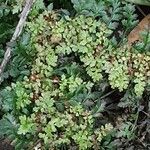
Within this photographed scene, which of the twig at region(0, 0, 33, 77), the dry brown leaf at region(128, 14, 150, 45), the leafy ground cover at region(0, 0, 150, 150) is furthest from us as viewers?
the dry brown leaf at region(128, 14, 150, 45)

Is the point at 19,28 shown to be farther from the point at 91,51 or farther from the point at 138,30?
the point at 138,30

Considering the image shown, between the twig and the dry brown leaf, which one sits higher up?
the twig

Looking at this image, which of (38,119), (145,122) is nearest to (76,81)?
(38,119)

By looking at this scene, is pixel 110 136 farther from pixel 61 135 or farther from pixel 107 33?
pixel 107 33

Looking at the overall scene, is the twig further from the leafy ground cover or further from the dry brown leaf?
the dry brown leaf

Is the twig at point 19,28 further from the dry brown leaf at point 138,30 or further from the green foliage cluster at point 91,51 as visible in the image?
the dry brown leaf at point 138,30

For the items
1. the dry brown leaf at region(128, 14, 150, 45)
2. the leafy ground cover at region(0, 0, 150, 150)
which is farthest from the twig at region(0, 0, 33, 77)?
the dry brown leaf at region(128, 14, 150, 45)

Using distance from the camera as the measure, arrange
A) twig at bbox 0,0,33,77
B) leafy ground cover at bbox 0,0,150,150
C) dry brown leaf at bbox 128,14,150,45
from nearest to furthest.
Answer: leafy ground cover at bbox 0,0,150,150
twig at bbox 0,0,33,77
dry brown leaf at bbox 128,14,150,45

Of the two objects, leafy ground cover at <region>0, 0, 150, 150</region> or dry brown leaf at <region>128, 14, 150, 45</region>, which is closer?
leafy ground cover at <region>0, 0, 150, 150</region>

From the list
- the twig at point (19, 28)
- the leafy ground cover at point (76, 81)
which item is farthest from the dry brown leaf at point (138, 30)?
the twig at point (19, 28)
